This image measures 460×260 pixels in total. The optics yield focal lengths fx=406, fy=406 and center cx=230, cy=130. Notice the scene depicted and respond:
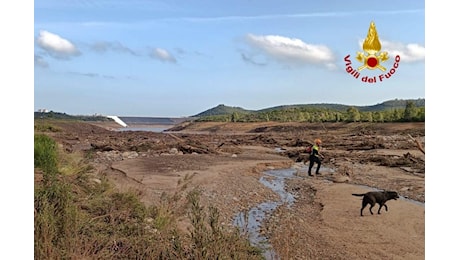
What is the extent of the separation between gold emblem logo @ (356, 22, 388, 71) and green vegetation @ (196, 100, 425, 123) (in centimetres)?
25

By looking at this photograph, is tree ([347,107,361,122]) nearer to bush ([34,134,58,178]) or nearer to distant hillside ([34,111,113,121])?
distant hillside ([34,111,113,121])

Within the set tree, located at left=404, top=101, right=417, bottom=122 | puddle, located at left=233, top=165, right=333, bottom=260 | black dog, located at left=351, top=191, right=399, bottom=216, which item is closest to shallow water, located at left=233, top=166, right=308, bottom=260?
puddle, located at left=233, top=165, right=333, bottom=260

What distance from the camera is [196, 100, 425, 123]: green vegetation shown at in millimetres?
2014

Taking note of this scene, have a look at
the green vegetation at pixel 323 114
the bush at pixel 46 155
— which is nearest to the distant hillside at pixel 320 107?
the green vegetation at pixel 323 114

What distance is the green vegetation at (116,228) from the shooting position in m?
1.92

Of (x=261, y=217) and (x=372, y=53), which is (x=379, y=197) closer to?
(x=261, y=217)

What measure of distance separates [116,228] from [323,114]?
136 centimetres

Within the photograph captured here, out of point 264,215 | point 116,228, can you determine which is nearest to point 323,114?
point 264,215

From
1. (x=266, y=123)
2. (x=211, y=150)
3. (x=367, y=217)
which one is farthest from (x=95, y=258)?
(x=211, y=150)

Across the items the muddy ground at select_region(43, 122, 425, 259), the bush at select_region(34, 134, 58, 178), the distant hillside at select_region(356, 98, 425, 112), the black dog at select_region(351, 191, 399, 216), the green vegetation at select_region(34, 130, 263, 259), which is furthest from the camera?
the bush at select_region(34, 134, 58, 178)

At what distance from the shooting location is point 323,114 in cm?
233

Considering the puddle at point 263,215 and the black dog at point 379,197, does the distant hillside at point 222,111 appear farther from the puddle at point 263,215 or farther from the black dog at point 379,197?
the black dog at point 379,197

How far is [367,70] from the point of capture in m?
1.76
